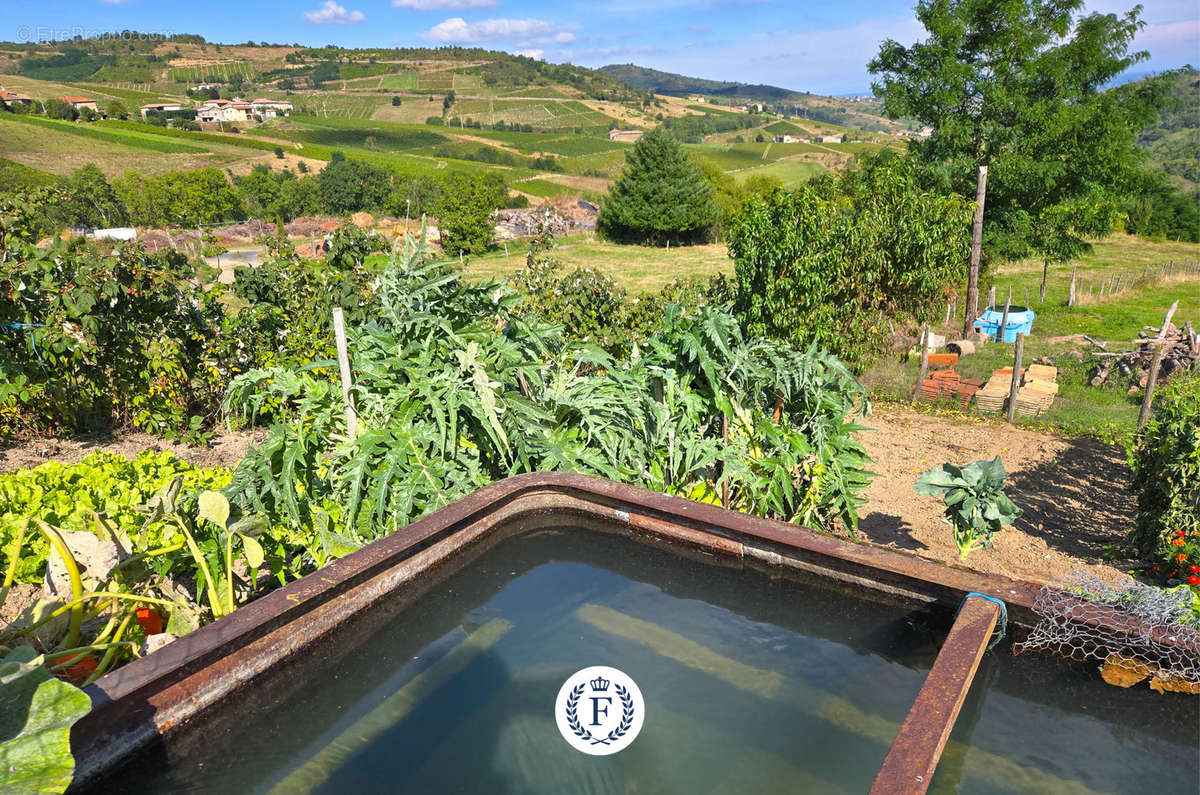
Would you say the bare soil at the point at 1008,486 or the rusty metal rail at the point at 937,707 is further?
the bare soil at the point at 1008,486

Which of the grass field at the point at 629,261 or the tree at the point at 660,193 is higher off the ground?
the tree at the point at 660,193

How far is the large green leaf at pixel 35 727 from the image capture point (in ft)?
3.26

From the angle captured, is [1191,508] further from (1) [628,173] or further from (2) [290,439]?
(1) [628,173]

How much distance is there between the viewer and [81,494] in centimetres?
325

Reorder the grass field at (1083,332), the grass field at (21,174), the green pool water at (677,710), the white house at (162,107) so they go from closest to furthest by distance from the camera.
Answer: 1. the green pool water at (677,710)
2. the grass field at (1083,332)
3. the grass field at (21,174)
4. the white house at (162,107)

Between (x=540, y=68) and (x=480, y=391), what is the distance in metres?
189

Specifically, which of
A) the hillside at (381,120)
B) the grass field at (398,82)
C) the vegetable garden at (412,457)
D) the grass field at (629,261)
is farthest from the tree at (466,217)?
the grass field at (398,82)

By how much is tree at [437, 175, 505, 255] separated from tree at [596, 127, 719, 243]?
8222 mm

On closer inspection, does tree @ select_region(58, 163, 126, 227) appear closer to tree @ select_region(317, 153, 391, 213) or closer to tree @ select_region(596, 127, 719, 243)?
tree @ select_region(317, 153, 391, 213)

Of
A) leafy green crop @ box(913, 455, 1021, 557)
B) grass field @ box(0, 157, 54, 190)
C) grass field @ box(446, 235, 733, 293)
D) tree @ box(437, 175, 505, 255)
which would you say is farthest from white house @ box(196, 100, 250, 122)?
leafy green crop @ box(913, 455, 1021, 557)

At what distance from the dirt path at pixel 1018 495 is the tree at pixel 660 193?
118ft

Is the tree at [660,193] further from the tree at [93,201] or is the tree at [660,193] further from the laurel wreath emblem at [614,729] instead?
the laurel wreath emblem at [614,729]

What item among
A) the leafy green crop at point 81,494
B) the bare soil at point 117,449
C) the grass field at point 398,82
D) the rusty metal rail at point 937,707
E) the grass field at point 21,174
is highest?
the grass field at point 398,82

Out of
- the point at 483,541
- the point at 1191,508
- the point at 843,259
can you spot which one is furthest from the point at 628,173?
the point at 483,541
